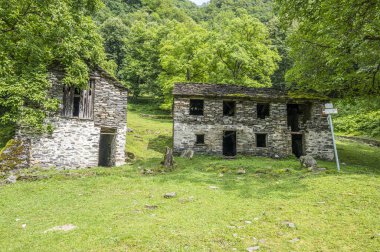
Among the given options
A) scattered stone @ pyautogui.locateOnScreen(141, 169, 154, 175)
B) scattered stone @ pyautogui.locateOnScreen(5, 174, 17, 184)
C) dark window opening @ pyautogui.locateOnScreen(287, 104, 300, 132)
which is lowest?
scattered stone @ pyautogui.locateOnScreen(5, 174, 17, 184)

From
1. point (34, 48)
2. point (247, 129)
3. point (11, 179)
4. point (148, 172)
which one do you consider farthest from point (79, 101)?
point (247, 129)

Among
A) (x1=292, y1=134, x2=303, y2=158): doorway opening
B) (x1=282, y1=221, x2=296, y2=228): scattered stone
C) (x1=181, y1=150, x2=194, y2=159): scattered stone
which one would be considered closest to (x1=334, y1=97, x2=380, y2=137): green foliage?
(x1=292, y1=134, x2=303, y2=158): doorway opening

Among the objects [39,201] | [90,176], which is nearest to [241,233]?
[39,201]

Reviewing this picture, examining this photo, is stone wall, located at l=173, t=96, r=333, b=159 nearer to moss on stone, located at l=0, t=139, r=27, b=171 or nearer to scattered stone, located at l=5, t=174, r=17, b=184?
moss on stone, located at l=0, t=139, r=27, b=171

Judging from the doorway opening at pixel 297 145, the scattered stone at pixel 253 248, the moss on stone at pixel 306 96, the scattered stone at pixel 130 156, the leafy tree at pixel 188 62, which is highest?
the leafy tree at pixel 188 62

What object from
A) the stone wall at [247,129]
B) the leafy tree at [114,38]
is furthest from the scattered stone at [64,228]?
the leafy tree at [114,38]

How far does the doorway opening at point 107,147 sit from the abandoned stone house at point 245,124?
14.9ft

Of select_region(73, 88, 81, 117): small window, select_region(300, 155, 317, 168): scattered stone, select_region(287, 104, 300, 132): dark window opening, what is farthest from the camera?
select_region(287, 104, 300, 132): dark window opening

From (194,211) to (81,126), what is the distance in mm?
10653

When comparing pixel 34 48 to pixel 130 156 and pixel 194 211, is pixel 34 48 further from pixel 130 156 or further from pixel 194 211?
pixel 194 211

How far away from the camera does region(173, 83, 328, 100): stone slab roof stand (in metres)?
19.5

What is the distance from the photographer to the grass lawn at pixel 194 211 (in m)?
5.55

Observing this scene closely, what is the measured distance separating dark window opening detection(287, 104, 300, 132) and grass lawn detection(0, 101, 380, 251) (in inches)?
361

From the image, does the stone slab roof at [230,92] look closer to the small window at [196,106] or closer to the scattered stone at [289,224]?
the small window at [196,106]
